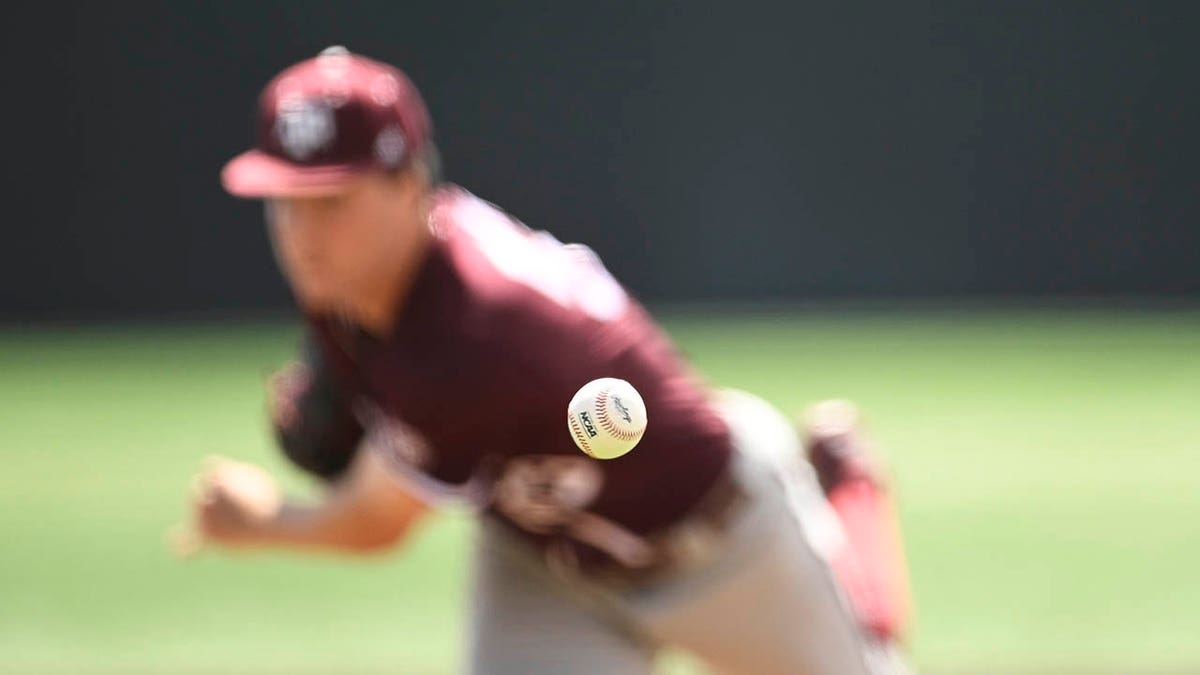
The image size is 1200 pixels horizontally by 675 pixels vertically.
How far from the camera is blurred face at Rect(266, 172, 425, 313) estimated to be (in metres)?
2.72

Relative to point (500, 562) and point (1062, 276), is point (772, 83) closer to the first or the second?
point (1062, 276)

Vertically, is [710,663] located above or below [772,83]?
below

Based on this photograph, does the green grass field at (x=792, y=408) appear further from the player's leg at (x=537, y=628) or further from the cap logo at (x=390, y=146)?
the cap logo at (x=390, y=146)

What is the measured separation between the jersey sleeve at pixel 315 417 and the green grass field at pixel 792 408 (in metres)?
1.81

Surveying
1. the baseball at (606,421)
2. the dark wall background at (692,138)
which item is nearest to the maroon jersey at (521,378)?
the baseball at (606,421)

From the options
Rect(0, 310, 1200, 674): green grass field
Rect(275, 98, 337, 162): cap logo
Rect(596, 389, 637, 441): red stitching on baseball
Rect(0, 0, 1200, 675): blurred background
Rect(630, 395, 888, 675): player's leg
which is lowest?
Rect(596, 389, 637, 441): red stitching on baseball

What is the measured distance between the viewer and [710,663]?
119 inches

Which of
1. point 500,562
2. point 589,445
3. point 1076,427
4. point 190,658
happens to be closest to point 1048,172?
point 1076,427

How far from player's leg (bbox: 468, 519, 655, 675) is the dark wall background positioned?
8129mm

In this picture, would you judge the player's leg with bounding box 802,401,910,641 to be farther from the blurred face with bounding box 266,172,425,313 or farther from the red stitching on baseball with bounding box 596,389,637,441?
the red stitching on baseball with bounding box 596,389,637,441

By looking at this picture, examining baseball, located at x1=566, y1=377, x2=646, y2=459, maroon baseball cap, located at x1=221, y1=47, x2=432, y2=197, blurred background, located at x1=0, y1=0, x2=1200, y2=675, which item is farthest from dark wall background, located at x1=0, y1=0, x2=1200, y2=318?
baseball, located at x1=566, y1=377, x2=646, y2=459

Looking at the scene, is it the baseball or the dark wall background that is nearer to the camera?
the baseball

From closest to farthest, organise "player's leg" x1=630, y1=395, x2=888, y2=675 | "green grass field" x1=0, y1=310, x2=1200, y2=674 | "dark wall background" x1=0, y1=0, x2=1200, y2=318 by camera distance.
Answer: "player's leg" x1=630, y1=395, x2=888, y2=675 < "green grass field" x1=0, y1=310, x2=1200, y2=674 < "dark wall background" x1=0, y1=0, x2=1200, y2=318

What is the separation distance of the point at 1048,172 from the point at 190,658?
7266mm
